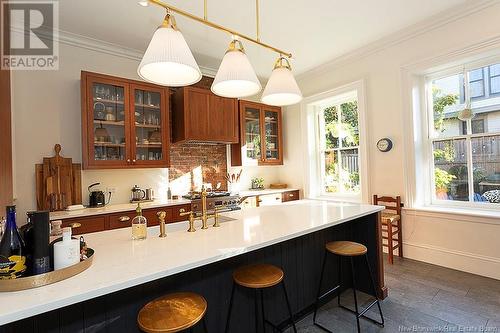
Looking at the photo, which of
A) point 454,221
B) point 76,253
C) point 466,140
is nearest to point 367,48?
point 466,140

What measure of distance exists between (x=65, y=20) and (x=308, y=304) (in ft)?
12.3

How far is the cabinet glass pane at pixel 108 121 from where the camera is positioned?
304 cm

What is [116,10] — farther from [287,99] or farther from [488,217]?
[488,217]

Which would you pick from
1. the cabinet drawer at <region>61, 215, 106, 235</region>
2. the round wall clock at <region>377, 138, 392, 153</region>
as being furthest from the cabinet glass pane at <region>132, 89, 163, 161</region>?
the round wall clock at <region>377, 138, 392, 153</region>

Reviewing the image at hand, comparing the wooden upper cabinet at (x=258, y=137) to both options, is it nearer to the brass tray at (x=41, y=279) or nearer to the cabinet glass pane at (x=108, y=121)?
the cabinet glass pane at (x=108, y=121)

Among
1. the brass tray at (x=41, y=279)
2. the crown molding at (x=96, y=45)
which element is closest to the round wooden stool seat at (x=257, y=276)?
the brass tray at (x=41, y=279)

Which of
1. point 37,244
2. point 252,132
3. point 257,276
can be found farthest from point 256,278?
point 252,132

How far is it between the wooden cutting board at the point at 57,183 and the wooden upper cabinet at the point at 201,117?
1350 mm

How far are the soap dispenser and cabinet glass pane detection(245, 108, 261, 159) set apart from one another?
3.45 m

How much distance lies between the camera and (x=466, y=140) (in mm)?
3053

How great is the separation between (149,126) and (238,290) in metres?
2.50

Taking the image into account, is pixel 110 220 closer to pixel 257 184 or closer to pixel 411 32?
pixel 257 184

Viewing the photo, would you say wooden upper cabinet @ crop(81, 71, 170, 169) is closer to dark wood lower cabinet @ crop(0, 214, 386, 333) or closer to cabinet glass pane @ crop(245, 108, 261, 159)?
cabinet glass pane @ crop(245, 108, 261, 159)

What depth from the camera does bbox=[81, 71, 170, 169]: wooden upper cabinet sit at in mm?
2961
